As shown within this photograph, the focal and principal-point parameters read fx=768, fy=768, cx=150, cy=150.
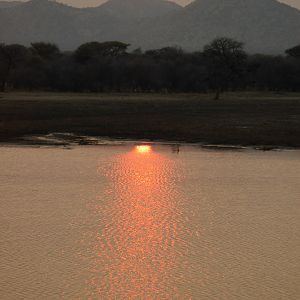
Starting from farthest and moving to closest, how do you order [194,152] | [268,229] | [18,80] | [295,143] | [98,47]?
[98,47] → [18,80] → [295,143] → [194,152] → [268,229]

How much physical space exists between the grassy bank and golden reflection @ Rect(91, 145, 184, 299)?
11060mm

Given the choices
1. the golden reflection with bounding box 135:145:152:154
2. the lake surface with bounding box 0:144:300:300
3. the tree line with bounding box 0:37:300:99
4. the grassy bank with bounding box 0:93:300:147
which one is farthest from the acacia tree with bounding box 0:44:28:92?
the lake surface with bounding box 0:144:300:300

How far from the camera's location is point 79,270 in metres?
11.1

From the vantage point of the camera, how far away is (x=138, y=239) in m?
12.9

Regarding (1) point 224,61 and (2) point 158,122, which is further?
(1) point 224,61

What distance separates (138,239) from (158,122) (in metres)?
25.0

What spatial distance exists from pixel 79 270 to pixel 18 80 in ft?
245

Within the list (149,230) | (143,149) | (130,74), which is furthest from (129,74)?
(149,230)

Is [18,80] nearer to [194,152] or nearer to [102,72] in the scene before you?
[102,72]

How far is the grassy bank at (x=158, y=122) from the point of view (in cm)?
3147

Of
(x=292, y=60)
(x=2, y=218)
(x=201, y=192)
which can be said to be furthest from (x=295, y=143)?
(x=292, y=60)

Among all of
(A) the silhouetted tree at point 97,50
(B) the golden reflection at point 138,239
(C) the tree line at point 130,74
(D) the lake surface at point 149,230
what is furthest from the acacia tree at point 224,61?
(B) the golden reflection at point 138,239

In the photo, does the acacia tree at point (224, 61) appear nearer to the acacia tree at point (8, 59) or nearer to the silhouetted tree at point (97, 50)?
the acacia tree at point (8, 59)

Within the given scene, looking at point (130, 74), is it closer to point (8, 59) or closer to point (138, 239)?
point (8, 59)
